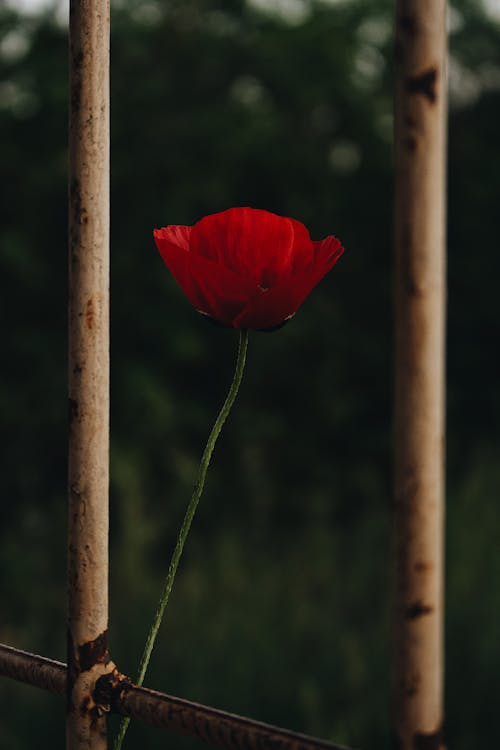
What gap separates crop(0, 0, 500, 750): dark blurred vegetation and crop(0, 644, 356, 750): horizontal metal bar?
2.97 meters

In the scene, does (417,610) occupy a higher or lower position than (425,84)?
lower

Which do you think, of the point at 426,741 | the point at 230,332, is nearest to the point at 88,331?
the point at 426,741

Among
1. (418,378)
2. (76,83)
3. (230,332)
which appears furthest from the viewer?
(230,332)

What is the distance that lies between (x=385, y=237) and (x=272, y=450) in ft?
3.99

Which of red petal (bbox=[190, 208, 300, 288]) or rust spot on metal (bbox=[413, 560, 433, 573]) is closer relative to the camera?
rust spot on metal (bbox=[413, 560, 433, 573])

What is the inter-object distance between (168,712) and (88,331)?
0.60 feet

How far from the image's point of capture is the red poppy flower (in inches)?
21.1

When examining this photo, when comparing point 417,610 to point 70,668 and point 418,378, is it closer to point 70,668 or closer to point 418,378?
point 418,378

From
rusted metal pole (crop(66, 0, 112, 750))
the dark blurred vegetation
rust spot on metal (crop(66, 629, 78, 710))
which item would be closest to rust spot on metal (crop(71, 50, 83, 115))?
rusted metal pole (crop(66, 0, 112, 750))

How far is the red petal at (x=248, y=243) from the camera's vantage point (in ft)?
1.80

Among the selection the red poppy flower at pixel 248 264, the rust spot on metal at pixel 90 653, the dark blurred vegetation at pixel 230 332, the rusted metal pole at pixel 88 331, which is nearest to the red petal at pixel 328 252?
the red poppy flower at pixel 248 264

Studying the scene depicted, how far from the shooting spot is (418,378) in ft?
1.33

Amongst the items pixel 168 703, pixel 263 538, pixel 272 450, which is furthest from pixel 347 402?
pixel 168 703

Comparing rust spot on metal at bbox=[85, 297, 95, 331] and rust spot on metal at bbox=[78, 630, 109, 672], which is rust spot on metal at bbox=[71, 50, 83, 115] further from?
rust spot on metal at bbox=[78, 630, 109, 672]
